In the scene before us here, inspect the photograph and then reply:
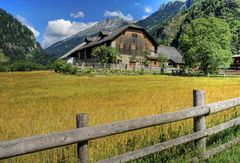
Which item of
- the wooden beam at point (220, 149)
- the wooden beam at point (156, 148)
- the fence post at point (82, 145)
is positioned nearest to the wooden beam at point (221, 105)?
the wooden beam at point (156, 148)

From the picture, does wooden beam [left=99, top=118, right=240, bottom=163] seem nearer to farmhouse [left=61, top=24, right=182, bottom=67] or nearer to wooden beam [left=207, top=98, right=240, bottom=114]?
wooden beam [left=207, top=98, right=240, bottom=114]

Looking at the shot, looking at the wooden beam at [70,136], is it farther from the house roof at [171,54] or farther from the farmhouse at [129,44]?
the house roof at [171,54]

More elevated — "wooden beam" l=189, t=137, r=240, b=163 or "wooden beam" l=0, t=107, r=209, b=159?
"wooden beam" l=0, t=107, r=209, b=159

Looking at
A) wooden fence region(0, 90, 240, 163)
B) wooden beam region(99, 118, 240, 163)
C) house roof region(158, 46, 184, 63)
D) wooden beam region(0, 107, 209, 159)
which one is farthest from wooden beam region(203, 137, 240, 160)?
house roof region(158, 46, 184, 63)

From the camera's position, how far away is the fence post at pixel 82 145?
16.8 ft

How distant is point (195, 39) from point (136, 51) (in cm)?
Result: 1948

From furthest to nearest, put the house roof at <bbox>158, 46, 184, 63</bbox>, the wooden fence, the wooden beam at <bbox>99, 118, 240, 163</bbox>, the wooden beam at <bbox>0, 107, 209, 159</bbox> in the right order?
the house roof at <bbox>158, 46, 184, 63</bbox>
the wooden beam at <bbox>99, 118, 240, 163</bbox>
the wooden fence
the wooden beam at <bbox>0, 107, 209, 159</bbox>

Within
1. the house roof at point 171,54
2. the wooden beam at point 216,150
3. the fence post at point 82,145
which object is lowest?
the wooden beam at point 216,150

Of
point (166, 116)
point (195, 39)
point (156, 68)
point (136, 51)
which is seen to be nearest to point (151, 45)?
point (136, 51)

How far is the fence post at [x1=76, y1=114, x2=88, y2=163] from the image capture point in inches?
201

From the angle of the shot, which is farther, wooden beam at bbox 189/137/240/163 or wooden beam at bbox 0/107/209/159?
wooden beam at bbox 189/137/240/163

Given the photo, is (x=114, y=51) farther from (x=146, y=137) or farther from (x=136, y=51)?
(x=146, y=137)

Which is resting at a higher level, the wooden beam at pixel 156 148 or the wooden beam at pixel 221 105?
the wooden beam at pixel 221 105

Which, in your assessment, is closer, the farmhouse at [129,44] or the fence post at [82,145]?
the fence post at [82,145]
